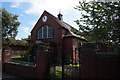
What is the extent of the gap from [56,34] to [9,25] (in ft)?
42.1

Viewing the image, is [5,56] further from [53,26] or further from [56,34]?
[53,26]

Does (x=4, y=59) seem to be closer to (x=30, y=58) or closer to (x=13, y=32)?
(x=30, y=58)

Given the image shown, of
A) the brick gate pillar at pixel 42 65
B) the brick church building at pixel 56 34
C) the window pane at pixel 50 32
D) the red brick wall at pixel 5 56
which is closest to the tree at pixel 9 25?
the brick church building at pixel 56 34

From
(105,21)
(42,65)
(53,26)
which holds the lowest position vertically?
(42,65)

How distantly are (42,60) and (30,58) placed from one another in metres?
11.7

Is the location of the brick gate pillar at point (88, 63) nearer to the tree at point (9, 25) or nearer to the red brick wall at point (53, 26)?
the red brick wall at point (53, 26)

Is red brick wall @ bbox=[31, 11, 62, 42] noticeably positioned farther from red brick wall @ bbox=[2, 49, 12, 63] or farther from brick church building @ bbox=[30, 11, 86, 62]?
red brick wall @ bbox=[2, 49, 12, 63]

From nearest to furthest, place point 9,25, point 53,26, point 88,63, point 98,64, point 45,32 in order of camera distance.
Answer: point 88,63 < point 98,64 < point 53,26 < point 45,32 < point 9,25

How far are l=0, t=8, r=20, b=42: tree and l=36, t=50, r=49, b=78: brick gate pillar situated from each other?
20.5 meters

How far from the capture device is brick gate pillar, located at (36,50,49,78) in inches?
291

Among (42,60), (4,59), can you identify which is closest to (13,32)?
(4,59)

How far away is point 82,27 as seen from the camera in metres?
7.17

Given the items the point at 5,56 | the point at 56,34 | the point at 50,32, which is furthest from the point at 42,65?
the point at 50,32

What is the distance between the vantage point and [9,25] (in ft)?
85.3
